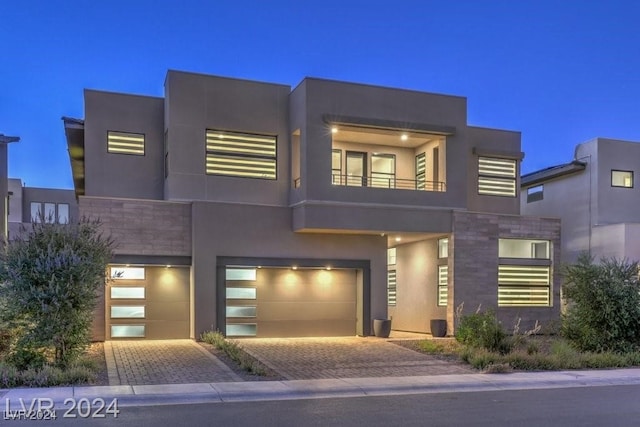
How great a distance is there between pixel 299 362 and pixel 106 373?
455cm

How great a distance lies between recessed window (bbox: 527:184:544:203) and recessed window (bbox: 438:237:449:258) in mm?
9879

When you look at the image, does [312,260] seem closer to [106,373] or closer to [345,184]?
[345,184]

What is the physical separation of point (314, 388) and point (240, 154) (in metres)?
10.7

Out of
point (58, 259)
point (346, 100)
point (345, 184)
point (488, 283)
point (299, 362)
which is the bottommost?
point (299, 362)

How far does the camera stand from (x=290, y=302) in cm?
1992

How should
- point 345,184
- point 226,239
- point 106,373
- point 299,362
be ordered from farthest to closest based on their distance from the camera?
point 345,184
point 226,239
point 299,362
point 106,373

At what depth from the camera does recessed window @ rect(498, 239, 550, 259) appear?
21891mm

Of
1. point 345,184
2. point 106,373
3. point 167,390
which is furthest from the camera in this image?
point 345,184

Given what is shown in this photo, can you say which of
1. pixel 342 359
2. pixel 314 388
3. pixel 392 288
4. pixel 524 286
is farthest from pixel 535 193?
pixel 314 388

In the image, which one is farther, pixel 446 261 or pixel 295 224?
pixel 446 261

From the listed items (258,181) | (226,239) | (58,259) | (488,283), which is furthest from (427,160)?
(58,259)

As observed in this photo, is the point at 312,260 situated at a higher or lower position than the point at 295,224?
lower

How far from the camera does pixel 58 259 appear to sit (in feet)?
39.9

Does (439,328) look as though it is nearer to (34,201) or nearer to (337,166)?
(337,166)
